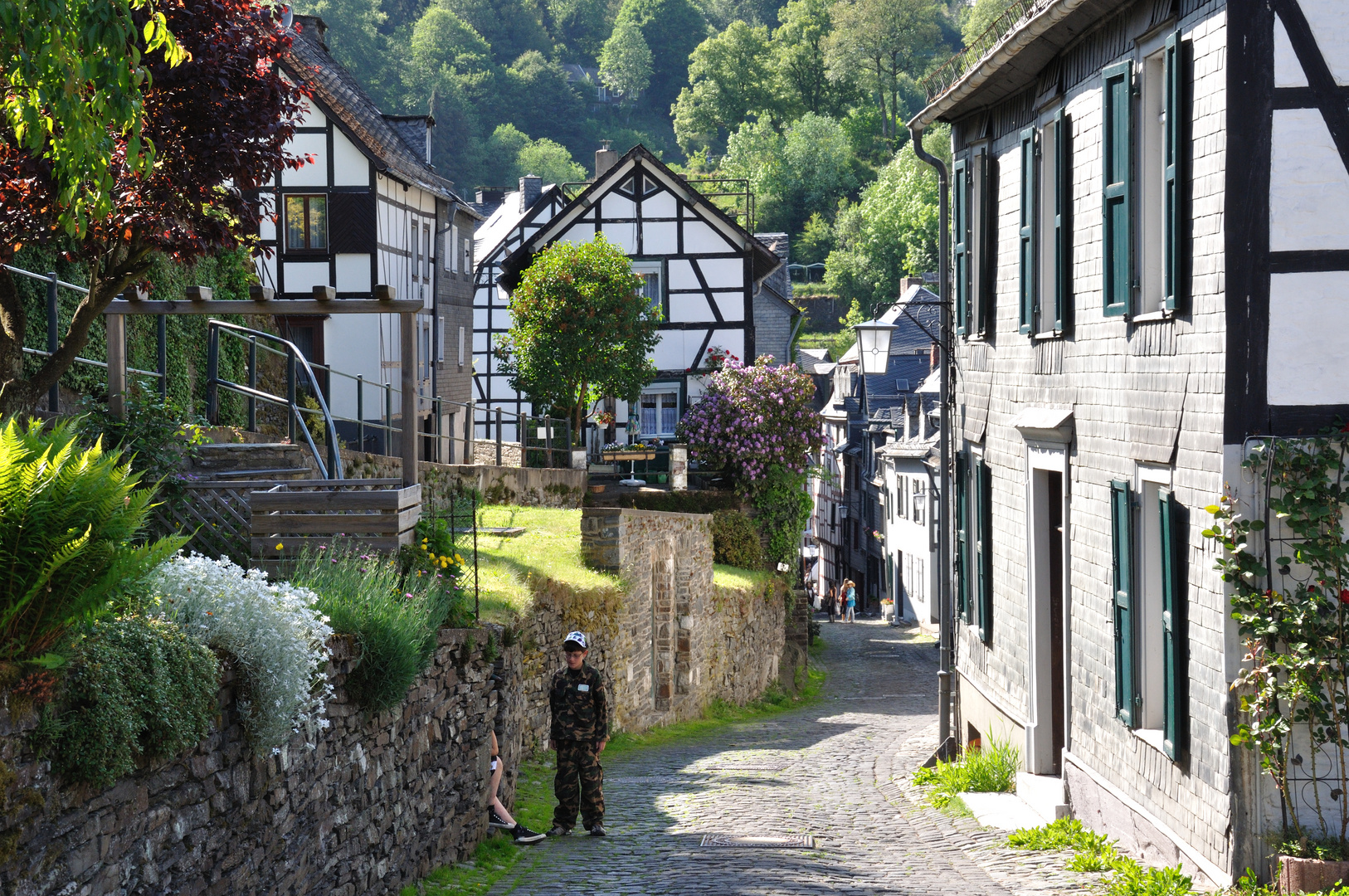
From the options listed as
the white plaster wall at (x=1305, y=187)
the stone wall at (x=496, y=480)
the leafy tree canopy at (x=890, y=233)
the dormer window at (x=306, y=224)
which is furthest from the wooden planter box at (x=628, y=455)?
the leafy tree canopy at (x=890, y=233)

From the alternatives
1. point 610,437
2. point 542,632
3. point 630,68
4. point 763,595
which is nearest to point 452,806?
point 542,632

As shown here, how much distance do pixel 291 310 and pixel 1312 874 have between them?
7.68 metres

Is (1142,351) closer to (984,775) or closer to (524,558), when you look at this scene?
(984,775)

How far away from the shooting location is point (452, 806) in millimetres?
9539

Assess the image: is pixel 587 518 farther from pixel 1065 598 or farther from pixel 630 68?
pixel 630 68

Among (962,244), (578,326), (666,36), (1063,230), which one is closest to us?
(1063,230)

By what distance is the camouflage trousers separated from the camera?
35.2 feet

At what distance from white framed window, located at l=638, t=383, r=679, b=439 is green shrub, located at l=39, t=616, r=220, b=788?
26.2 metres

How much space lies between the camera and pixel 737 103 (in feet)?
285

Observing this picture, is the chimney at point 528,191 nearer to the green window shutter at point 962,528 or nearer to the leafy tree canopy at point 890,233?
the leafy tree canopy at point 890,233

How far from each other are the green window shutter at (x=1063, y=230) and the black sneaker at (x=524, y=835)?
5.66 m

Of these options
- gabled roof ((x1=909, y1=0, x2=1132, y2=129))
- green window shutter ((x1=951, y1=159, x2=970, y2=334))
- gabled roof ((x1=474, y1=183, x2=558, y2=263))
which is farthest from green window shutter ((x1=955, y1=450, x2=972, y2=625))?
gabled roof ((x1=474, y1=183, x2=558, y2=263))

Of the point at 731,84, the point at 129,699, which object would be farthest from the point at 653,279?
the point at 731,84

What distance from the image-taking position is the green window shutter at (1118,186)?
356 inches
